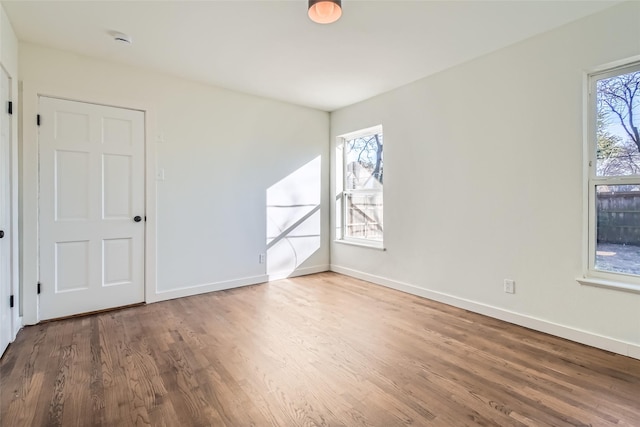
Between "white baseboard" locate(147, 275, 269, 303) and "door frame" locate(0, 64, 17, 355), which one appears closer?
"door frame" locate(0, 64, 17, 355)

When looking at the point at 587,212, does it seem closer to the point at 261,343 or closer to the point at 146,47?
the point at 261,343

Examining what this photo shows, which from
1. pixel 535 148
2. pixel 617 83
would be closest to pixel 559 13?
pixel 617 83

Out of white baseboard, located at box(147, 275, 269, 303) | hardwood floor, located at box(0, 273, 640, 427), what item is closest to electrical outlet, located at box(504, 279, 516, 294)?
hardwood floor, located at box(0, 273, 640, 427)

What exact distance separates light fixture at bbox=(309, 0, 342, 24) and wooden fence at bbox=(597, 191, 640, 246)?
7.94ft

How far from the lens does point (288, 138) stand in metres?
4.53

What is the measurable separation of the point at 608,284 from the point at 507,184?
106cm

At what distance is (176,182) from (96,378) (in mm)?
2139

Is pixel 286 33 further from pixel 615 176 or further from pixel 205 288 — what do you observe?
pixel 205 288

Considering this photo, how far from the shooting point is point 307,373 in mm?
2055

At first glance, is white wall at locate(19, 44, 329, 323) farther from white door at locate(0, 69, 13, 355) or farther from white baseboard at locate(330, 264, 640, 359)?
white baseboard at locate(330, 264, 640, 359)

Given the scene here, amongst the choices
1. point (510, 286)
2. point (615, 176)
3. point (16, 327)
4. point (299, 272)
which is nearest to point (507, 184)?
point (615, 176)

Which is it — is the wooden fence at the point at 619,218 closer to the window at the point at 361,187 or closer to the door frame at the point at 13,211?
the window at the point at 361,187

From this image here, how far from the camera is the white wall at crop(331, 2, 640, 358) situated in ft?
7.97

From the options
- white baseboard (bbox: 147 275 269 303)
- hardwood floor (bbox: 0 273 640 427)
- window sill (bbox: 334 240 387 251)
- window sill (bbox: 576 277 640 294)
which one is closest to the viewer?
hardwood floor (bbox: 0 273 640 427)
